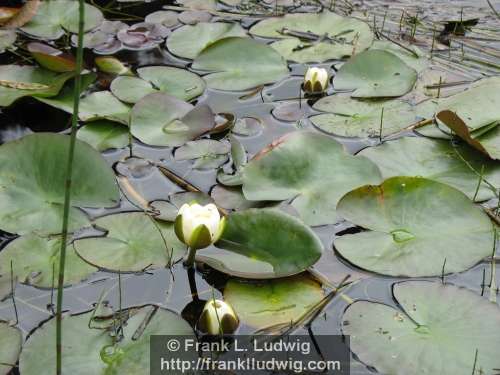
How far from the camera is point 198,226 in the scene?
1709 millimetres

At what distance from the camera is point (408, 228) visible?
1.92m

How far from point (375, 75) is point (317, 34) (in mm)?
492

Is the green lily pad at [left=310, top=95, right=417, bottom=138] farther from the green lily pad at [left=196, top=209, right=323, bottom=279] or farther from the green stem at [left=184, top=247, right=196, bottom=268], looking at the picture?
the green stem at [left=184, top=247, right=196, bottom=268]

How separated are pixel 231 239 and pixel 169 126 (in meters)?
0.68

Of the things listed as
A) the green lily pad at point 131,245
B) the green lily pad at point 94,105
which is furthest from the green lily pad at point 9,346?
the green lily pad at point 94,105

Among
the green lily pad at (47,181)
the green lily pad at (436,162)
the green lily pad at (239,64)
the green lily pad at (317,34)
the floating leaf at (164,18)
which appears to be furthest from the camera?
the floating leaf at (164,18)

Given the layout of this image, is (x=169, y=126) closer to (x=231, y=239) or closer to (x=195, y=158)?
(x=195, y=158)

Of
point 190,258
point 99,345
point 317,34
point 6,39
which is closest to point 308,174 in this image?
point 190,258

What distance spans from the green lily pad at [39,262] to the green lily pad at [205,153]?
544 mm

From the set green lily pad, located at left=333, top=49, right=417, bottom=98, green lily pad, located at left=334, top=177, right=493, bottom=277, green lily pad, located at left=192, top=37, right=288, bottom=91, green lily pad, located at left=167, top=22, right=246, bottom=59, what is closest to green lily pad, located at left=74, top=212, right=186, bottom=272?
green lily pad, located at left=334, top=177, right=493, bottom=277

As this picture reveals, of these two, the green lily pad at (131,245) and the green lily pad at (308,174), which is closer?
the green lily pad at (131,245)

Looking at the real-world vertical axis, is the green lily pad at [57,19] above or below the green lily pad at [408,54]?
below

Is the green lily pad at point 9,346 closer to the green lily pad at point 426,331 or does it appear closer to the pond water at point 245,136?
the pond water at point 245,136

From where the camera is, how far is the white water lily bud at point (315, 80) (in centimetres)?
261
